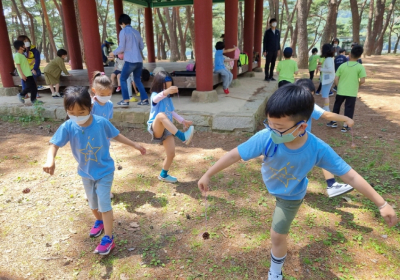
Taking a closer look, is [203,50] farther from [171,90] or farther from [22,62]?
[22,62]

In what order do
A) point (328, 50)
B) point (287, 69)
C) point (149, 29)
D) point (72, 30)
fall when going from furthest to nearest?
point (149, 29), point (72, 30), point (328, 50), point (287, 69)

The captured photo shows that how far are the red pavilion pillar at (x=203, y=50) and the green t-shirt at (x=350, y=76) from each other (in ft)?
8.29

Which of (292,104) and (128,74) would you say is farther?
(128,74)

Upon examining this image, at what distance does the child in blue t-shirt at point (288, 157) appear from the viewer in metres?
1.51

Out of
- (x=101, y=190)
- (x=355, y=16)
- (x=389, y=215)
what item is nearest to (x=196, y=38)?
(x=101, y=190)

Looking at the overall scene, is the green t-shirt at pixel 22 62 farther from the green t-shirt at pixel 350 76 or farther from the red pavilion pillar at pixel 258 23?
the red pavilion pillar at pixel 258 23

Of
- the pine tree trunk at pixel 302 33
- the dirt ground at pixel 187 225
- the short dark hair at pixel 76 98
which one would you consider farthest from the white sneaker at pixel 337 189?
the pine tree trunk at pixel 302 33

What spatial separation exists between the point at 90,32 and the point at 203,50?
8.50ft

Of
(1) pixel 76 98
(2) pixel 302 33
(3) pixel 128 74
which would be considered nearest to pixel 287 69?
(3) pixel 128 74

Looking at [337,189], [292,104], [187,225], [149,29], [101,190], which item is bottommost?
[187,225]

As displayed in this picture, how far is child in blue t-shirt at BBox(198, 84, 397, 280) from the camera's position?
4.96 ft

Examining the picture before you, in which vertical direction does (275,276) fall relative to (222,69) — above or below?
below

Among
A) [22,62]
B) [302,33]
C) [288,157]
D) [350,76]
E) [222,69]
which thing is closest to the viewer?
[288,157]

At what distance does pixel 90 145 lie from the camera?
223cm
